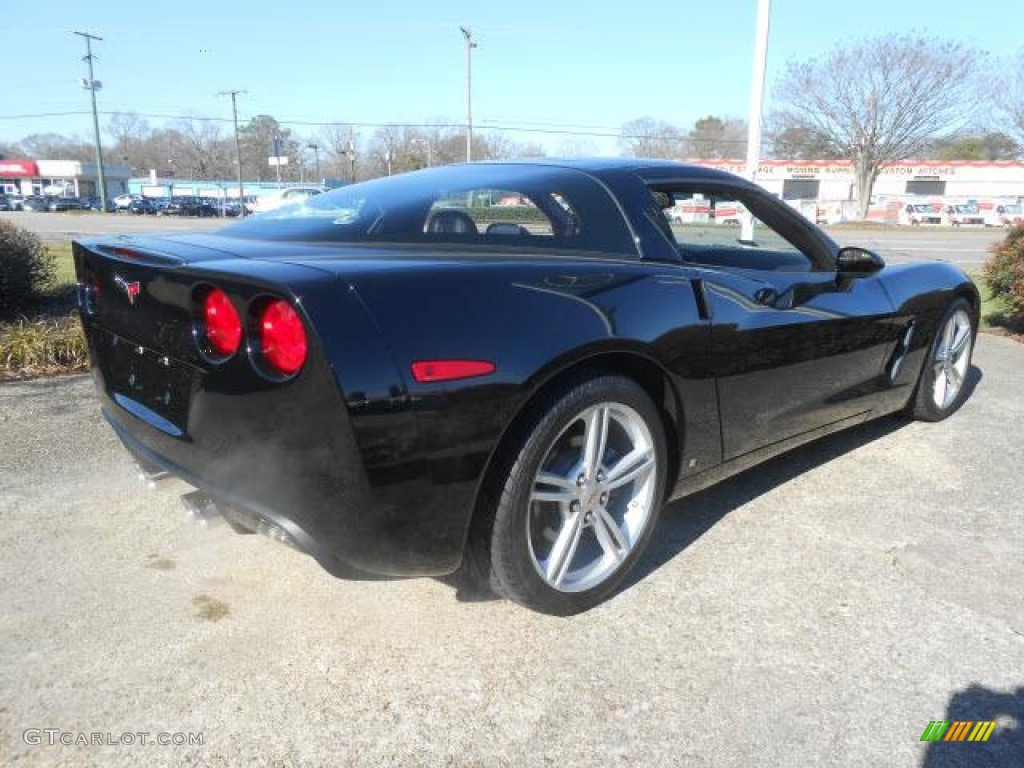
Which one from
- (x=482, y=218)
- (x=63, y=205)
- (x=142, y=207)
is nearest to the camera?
(x=482, y=218)

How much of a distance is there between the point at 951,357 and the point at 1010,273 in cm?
387

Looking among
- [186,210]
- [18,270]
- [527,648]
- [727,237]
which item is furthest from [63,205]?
[527,648]

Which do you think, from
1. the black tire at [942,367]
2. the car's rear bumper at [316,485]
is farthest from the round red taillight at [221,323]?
the black tire at [942,367]

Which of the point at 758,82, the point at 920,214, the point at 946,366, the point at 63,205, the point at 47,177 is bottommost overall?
the point at 946,366

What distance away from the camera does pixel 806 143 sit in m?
49.0

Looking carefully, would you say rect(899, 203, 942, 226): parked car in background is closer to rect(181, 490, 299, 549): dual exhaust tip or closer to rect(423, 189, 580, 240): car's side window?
rect(423, 189, 580, 240): car's side window

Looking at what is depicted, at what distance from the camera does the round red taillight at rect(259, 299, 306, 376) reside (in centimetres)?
184

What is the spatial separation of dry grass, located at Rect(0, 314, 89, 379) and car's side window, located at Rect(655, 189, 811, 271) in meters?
4.02

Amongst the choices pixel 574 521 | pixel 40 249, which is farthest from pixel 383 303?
pixel 40 249

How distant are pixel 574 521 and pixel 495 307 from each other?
2.51 feet

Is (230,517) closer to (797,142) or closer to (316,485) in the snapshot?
(316,485)

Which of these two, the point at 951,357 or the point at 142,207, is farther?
the point at 142,207

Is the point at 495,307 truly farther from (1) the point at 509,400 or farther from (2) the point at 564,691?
(2) the point at 564,691

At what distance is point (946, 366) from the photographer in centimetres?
452
